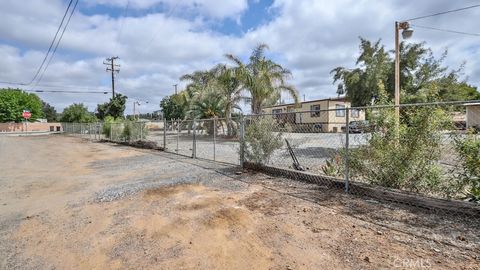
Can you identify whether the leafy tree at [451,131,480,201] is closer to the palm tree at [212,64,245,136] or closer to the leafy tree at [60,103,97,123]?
the palm tree at [212,64,245,136]

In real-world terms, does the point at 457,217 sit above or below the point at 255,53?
below

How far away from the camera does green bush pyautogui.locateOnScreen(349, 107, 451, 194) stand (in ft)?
15.7

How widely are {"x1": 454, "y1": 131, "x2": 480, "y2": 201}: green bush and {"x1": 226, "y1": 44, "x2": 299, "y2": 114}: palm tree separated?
58.7 ft

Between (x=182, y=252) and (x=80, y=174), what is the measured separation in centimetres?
674

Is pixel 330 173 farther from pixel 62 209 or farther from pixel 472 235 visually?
pixel 62 209

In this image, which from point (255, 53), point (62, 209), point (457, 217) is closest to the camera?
point (457, 217)

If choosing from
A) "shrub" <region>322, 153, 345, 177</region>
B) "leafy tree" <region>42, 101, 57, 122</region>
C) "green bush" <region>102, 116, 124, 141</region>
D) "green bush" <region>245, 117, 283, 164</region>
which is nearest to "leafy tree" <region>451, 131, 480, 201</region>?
"shrub" <region>322, 153, 345, 177</region>

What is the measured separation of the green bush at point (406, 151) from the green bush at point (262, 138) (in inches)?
97.8

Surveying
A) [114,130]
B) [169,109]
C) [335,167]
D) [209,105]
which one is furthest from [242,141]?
[169,109]

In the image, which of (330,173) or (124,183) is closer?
(330,173)

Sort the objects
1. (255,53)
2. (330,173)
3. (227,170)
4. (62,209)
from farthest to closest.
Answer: (255,53) < (227,170) < (330,173) < (62,209)

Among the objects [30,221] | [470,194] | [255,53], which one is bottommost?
[30,221]

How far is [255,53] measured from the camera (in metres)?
22.5

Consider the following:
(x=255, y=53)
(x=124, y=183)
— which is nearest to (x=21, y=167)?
(x=124, y=183)
